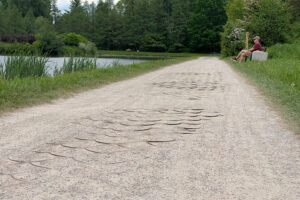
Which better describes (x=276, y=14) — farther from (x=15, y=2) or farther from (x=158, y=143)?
(x=15, y=2)

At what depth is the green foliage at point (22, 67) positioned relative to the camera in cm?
848

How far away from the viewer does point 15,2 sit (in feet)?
264

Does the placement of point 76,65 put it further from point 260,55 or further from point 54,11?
point 54,11

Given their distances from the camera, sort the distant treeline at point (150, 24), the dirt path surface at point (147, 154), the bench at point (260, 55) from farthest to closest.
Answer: the distant treeline at point (150, 24)
the bench at point (260, 55)
the dirt path surface at point (147, 154)

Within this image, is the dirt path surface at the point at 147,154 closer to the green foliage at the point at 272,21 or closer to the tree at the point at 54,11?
the green foliage at the point at 272,21

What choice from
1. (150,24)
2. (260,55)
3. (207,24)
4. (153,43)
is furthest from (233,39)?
(150,24)

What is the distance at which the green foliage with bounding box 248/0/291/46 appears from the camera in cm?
2338

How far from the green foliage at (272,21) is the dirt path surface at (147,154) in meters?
20.8

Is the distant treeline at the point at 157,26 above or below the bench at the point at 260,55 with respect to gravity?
above

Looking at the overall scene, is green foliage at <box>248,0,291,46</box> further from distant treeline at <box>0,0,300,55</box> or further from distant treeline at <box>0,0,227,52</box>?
distant treeline at <box>0,0,227,52</box>

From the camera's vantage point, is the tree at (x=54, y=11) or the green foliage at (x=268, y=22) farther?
the tree at (x=54, y=11)

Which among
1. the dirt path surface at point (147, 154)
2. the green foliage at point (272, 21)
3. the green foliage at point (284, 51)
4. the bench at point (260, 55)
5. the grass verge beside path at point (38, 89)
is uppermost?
the green foliage at point (272, 21)

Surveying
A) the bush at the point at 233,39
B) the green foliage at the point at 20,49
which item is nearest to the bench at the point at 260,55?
→ the green foliage at the point at 20,49

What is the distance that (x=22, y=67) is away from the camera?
8961 millimetres
